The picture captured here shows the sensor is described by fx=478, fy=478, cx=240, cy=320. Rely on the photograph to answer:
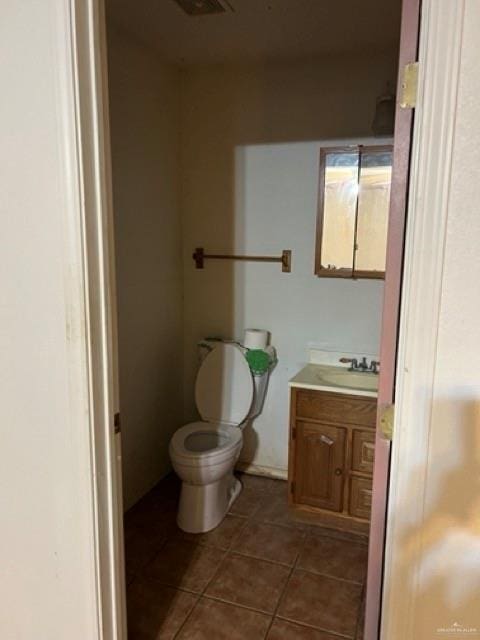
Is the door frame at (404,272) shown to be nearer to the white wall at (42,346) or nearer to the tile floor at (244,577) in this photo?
the white wall at (42,346)

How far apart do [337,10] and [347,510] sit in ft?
7.49

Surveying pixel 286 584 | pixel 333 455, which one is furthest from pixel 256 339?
→ pixel 286 584

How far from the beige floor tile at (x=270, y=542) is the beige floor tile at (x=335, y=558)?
50 millimetres

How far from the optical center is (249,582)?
2.06 metres

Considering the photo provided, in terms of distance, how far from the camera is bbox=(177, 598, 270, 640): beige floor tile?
5.84 ft

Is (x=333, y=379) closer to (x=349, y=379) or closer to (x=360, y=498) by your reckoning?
(x=349, y=379)

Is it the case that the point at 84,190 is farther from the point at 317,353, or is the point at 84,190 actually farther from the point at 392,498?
the point at 317,353

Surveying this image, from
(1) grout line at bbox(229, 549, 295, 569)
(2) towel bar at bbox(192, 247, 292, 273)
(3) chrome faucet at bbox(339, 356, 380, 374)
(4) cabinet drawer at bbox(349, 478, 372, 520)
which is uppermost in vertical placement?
(2) towel bar at bbox(192, 247, 292, 273)

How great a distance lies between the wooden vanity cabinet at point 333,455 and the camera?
2.32 meters

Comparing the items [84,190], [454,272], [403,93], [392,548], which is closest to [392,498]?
[392,548]

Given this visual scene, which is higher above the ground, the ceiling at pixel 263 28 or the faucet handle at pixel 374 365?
Answer: the ceiling at pixel 263 28

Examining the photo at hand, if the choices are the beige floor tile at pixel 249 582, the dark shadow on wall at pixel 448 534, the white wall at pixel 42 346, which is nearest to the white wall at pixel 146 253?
the beige floor tile at pixel 249 582

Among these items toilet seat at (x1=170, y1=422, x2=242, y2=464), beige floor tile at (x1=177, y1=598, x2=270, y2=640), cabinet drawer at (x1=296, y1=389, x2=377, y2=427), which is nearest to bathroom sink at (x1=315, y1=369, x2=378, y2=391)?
cabinet drawer at (x1=296, y1=389, x2=377, y2=427)

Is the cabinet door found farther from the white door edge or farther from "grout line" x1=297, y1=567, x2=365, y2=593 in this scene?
the white door edge
